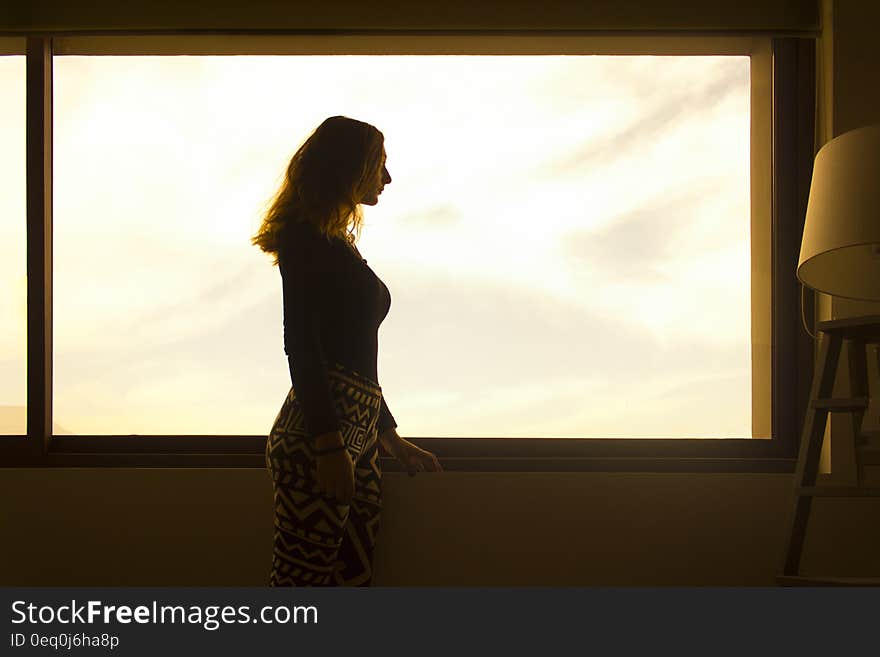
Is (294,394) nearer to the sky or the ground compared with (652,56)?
nearer to the ground

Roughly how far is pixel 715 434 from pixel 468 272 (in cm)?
83

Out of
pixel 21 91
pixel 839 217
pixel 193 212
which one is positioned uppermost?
pixel 21 91

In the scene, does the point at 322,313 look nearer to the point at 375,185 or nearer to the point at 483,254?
the point at 375,185

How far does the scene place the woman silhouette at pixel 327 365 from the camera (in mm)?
1445

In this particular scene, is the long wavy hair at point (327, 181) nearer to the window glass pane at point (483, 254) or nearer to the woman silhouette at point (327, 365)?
the woman silhouette at point (327, 365)

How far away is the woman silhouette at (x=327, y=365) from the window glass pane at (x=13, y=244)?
47.3 inches

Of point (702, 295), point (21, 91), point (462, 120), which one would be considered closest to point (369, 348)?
point (462, 120)

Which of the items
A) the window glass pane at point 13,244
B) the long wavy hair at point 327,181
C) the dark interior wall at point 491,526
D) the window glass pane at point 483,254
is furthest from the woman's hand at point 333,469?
the window glass pane at point 13,244

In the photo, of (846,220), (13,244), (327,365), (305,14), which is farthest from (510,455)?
(13,244)

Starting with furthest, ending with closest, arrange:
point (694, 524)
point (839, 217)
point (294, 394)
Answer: point (694, 524) → point (839, 217) → point (294, 394)

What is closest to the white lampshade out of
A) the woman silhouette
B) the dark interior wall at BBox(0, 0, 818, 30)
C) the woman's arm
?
the dark interior wall at BBox(0, 0, 818, 30)

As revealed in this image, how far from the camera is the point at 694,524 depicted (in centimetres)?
222

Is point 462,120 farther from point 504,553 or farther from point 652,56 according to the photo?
point 504,553

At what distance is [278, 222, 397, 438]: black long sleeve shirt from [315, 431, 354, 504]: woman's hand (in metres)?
0.02
